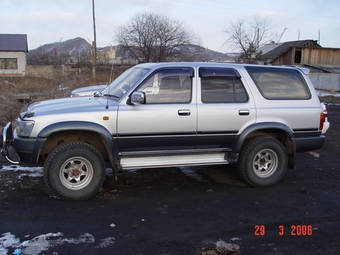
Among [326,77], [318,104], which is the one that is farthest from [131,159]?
[326,77]

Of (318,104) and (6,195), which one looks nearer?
(6,195)

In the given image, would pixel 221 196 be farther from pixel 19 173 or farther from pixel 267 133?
pixel 19 173

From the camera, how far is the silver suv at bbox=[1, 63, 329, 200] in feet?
16.0

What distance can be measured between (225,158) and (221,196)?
64cm

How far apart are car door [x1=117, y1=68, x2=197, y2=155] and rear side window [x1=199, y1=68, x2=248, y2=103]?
0.22 m

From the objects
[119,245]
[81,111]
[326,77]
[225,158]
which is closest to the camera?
[119,245]

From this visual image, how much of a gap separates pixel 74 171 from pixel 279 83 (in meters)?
3.60

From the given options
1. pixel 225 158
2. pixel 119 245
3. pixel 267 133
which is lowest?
pixel 119 245

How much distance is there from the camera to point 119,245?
374cm

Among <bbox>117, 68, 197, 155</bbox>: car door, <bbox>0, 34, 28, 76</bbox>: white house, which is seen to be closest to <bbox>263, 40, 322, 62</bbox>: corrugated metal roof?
<bbox>0, 34, 28, 76</bbox>: white house

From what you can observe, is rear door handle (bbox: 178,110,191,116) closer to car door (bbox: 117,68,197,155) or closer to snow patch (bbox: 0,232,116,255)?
car door (bbox: 117,68,197,155)

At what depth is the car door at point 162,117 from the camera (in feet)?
16.5

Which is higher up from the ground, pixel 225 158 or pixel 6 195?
pixel 225 158

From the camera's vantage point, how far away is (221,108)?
5398mm
